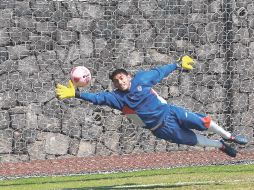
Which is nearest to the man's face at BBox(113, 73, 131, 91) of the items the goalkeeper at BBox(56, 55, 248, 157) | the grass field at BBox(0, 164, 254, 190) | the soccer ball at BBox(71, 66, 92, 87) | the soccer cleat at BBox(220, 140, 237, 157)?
the goalkeeper at BBox(56, 55, 248, 157)

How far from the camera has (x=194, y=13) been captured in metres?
15.3

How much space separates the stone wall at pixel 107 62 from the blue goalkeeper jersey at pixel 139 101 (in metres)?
4.17

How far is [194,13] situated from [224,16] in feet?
1.77

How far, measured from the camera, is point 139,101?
10.5 meters

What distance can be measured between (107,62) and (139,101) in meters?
4.39

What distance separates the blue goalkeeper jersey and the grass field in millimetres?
870

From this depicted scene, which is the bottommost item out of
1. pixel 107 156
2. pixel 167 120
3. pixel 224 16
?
pixel 107 156

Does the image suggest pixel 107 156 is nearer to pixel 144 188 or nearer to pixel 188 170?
pixel 188 170

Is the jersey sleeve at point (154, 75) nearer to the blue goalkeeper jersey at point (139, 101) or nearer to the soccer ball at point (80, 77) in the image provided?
the blue goalkeeper jersey at point (139, 101)

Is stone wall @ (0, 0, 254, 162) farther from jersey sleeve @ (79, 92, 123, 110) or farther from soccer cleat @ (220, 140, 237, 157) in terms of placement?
jersey sleeve @ (79, 92, 123, 110)

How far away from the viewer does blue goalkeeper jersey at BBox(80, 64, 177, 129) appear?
10.5 metres

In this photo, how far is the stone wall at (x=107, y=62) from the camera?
14.5 meters

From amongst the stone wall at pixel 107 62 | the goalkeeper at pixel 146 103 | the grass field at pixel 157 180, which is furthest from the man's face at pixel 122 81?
the stone wall at pixel 107 62

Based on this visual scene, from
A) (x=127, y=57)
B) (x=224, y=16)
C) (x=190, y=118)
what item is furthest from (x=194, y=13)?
(x=190, y=118)
